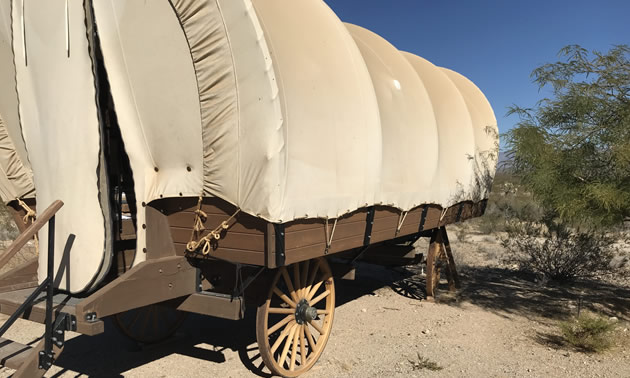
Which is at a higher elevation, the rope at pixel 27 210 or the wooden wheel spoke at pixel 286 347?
the rope at pixel 27 210

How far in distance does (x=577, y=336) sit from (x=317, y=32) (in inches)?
163

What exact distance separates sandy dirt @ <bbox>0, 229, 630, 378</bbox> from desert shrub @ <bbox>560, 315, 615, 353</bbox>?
10 centimetres

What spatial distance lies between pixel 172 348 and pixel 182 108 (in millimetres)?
2856

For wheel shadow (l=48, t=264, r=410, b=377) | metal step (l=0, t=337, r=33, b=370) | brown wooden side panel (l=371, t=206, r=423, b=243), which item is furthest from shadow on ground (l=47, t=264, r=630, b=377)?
brown wooden side panel (l=371, t=206, r=423, b=243)

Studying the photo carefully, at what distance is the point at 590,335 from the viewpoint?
519cm

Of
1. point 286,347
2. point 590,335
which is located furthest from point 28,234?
point 590,335

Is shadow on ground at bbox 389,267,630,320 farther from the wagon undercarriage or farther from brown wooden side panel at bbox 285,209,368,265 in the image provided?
brown wooden side panel at bbox 285,209,368,265

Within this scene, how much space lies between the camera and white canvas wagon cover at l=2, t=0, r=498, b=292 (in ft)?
11.1

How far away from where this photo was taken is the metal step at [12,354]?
310 centimetres

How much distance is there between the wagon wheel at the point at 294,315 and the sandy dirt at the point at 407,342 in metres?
0.22

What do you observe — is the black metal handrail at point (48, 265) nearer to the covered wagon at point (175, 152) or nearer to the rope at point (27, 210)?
the covered wagon at point (175, 152)

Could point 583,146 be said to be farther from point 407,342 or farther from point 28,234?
point 28,234

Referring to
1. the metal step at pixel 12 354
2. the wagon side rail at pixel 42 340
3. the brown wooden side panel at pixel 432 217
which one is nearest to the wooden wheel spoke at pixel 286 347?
the wagon side rail at pixel 42 340

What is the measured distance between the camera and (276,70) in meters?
3.49
